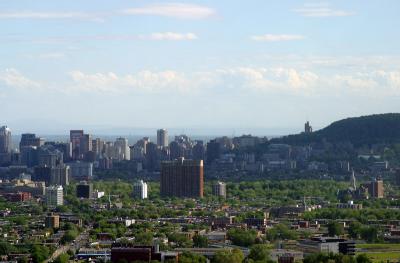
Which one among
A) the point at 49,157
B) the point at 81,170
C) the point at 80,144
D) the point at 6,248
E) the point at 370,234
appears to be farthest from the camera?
the point at 80,144

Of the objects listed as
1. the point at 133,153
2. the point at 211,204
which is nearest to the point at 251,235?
the point at 211,204

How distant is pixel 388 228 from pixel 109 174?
56656 mm

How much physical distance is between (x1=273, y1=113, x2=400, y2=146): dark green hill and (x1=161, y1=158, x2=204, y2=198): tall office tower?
108 ft

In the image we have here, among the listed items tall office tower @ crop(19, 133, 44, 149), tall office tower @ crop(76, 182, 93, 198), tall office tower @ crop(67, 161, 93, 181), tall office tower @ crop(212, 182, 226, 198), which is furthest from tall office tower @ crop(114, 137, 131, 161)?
tall office tower @ crop(76, 182, 93, 198)

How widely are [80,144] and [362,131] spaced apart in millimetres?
27020

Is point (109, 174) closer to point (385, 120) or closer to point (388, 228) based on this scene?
point (385, 120)

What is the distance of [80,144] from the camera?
13912 cm

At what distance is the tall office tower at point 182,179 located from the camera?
95.1 metres

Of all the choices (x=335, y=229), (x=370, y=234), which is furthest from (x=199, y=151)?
(x=370, y=234)

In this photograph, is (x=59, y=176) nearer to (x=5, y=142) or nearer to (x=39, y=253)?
(x=5, y=142)

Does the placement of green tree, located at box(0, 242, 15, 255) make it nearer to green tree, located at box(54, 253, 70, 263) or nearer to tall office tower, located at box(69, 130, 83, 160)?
green tree, located at box(54, 253, 70, 263)

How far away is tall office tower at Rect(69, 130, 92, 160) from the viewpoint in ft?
438

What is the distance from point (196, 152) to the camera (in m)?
131

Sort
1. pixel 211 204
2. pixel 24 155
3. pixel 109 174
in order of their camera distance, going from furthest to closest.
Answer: pixel 24 155
pixel 109 174
pixel 211 204
